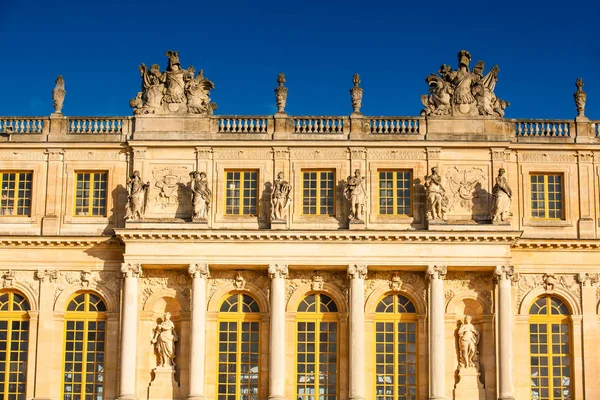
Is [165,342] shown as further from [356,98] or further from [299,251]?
[356,98]

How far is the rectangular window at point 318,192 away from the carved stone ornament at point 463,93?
410cm

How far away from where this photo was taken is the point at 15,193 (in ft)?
132

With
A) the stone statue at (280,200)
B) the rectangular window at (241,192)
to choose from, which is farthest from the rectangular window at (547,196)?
the rectangular window at (241,192)

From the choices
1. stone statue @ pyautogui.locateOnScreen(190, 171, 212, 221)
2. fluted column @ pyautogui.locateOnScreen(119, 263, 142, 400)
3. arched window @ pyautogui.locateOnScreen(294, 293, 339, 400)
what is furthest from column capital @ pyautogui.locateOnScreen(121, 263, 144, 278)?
arched window @ pyautogui.locateOnScreen(294, 293, 339, 400)

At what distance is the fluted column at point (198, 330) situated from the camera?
37.7m

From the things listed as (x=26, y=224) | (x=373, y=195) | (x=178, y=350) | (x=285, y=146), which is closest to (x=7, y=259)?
(x=26, y=224)

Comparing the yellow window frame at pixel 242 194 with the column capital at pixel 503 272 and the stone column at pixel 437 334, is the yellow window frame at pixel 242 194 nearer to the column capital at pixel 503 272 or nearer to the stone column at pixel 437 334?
the stone column at pixel 437 334

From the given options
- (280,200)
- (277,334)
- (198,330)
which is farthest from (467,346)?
(198,330)

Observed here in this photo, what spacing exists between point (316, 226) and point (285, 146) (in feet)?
9.86

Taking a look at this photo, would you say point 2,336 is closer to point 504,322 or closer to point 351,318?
point 351,318

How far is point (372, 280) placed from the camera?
39062mm

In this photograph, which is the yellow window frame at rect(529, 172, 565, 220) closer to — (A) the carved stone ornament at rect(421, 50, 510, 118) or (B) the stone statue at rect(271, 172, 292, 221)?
(A) the carved stone ornament at rect(421, 50, 510, 118)

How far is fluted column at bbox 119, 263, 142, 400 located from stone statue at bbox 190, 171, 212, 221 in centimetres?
261

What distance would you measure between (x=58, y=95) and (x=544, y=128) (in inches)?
672
